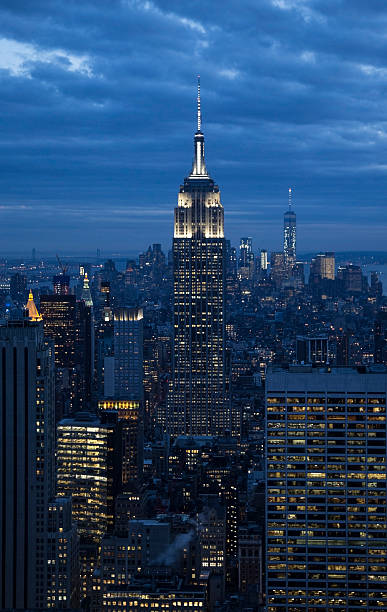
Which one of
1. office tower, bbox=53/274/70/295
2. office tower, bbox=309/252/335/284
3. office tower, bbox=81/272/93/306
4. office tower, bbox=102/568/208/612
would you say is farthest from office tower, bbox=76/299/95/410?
office tower, bbox=102/568/208/612

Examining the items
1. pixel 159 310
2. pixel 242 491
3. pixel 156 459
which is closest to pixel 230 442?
pixel 156 459

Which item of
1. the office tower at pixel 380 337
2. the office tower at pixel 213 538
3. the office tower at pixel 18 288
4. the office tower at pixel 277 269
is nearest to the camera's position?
the office tower at pixel 213 538

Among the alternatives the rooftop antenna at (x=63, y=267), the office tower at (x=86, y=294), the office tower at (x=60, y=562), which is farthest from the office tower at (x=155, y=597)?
the office tower at (x=86, y=294)

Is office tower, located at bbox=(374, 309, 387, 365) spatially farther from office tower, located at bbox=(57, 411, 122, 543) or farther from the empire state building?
office tower, located at bbox=(57, 411, 122, 543)

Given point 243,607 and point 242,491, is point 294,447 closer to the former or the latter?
point 243,607

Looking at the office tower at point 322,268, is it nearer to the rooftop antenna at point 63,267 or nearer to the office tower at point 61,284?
the office tower at point 61,284
